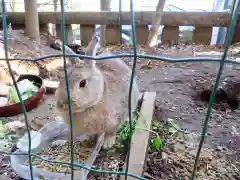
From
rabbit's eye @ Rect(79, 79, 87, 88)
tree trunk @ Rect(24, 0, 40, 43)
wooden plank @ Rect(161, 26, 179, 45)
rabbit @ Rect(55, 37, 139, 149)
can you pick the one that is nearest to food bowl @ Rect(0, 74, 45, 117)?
rabbit @ Rect(55, 37, 139, 149)

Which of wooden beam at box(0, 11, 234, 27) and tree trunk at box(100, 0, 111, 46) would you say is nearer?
wooden beam at box(0, 11, 234, 27)

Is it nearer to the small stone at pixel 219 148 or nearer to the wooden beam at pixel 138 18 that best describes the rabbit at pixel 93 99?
the small stone at pixel 219 148

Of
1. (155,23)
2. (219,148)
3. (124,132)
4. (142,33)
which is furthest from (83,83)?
(142,33)

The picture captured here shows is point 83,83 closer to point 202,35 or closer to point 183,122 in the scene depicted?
point 183,122

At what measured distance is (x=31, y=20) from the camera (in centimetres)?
404

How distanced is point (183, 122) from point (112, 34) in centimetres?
270

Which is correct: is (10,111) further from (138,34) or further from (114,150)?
(138,34)

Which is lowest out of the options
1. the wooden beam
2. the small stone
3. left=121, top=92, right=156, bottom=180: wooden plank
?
the small stone

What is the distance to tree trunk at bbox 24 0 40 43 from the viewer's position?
398cm

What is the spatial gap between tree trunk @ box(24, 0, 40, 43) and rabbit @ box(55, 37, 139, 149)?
2.40 meters

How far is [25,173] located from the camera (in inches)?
59.9

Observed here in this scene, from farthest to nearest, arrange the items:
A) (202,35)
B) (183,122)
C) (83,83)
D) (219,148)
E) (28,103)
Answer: (202,35) < (28,103) < (183,122) < (219,148) < (83,83)

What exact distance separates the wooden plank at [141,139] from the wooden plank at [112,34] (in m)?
2.30

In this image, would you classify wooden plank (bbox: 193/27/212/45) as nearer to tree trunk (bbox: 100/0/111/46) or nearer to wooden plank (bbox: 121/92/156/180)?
tree trunk (bbox: 100/0/111/46)
